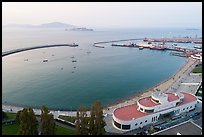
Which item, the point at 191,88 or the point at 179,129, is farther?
the point at 191,88

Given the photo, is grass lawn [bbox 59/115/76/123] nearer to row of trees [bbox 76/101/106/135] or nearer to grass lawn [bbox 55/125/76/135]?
grass lawn [bbox 55/125/76/135]

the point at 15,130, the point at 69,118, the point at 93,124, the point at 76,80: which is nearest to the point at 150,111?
the point at 93,124

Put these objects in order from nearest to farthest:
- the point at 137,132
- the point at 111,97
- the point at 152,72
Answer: the point at 137,132
the point at 111,97
the point at 152,72

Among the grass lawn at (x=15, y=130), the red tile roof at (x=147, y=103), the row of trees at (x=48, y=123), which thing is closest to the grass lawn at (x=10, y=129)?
the grass lawn at (x=15, y=130)

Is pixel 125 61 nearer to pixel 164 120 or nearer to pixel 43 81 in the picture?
pixel 43 81

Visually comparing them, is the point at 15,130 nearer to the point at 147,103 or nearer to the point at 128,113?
the point at 128,113

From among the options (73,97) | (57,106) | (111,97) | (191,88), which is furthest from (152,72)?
(57,106)
